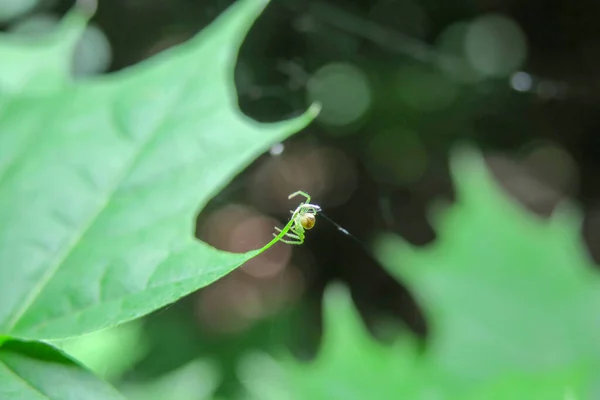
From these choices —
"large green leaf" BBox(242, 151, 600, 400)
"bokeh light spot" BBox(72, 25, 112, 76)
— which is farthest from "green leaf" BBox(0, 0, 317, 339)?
"bokeh light spot" BBox(72, 25, 112, 76)

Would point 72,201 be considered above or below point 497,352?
above

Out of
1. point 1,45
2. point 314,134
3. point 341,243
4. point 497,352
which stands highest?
point 1,45

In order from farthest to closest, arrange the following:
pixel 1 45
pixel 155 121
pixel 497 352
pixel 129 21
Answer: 1. pixel 129 21
2. pixel 497 352
3. pixel 1 45
4. pixel 155 121

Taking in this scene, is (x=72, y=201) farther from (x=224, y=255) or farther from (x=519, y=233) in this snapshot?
(x=519, y=233)

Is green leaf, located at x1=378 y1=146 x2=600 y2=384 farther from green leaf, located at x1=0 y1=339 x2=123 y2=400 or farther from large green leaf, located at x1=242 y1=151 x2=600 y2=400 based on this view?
green leaf, located at x1=0 y1=339 x2=123 y2=400

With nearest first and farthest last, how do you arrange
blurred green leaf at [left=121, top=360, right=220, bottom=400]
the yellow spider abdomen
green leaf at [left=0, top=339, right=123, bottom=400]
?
green leaf at [left=0, top=339, right=123, bottom=400] → the yellow spider abdomen → blurred green leaf at [left=121, top=360, right=220, bottom=400]

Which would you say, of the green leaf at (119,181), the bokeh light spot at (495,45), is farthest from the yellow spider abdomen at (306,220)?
the bokeh light spot at (495,45)

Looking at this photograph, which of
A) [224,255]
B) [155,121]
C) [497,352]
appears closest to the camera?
[224,255]

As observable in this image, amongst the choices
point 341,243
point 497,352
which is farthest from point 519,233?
point 341,243
